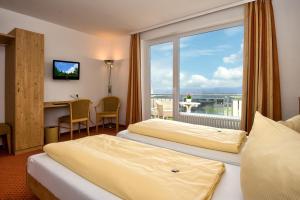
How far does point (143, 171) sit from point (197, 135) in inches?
39.1

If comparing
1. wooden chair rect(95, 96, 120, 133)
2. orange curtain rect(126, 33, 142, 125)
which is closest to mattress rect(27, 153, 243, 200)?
orange curtain rect(126, 33, 142, 125)

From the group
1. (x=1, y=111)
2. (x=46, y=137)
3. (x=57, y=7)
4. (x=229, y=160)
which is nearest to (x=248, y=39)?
(x=229, y=160)

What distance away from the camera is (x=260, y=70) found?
109 inches

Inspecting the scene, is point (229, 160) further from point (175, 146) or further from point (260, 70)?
point (260, 70)

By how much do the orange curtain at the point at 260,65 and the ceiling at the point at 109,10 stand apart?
509 mm

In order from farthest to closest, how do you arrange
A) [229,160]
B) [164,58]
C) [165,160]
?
[164,58], [229,160], [165,160]

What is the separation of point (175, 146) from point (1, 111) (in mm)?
3342

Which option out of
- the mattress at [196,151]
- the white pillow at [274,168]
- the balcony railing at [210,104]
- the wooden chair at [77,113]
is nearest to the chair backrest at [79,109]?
the wooden chair at [77,113]

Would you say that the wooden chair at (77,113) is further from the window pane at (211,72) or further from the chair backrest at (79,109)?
the window pane at (211,72)

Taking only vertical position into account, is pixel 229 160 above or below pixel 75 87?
below

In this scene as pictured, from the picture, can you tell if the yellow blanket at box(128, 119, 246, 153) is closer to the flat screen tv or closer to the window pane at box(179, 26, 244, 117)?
the window pane at box(179, 26, 244, 117)

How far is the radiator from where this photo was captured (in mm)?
3320

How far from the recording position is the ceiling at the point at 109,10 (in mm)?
3037

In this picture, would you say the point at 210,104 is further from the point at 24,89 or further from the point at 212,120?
the point at 24,89
